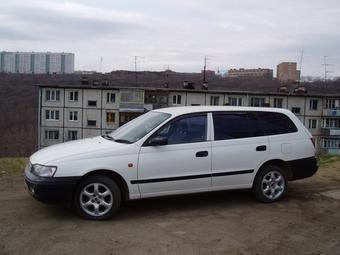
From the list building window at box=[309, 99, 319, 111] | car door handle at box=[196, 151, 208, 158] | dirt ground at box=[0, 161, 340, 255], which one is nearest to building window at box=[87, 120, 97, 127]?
building window at box=[309, 99, 319, 111]

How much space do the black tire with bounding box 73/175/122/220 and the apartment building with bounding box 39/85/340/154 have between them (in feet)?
173

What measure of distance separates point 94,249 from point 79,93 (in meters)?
56.0

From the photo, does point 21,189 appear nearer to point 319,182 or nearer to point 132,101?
point 319,182

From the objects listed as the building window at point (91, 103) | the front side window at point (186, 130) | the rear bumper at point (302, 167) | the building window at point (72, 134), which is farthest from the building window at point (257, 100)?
the front side window at point (186, 130)

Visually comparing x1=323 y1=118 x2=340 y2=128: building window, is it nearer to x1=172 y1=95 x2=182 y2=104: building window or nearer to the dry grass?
x1=172 y1=95 x2=182 y2=104: building window

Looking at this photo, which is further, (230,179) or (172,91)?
(172,91)

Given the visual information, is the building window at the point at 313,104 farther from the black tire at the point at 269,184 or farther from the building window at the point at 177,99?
the black tire at the point at 269,184

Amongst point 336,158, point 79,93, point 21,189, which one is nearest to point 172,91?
point 79,93

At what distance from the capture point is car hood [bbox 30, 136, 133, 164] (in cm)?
614

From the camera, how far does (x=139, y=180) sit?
20.8 ft

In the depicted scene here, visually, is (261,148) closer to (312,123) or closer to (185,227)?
(185,227)

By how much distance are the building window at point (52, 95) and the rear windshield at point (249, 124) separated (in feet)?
181

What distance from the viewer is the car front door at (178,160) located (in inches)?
251

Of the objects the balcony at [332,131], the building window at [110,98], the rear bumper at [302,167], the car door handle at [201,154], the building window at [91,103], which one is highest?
the building window at [110,98]
